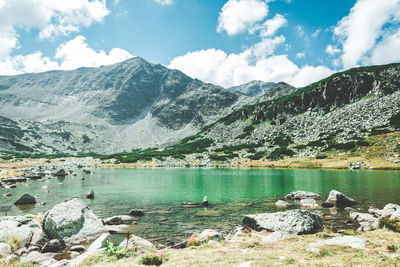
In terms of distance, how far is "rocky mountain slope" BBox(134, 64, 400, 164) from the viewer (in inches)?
4559

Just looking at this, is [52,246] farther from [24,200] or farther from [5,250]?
[24,200]

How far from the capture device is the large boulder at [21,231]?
16484 millimetres

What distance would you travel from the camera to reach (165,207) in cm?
3038

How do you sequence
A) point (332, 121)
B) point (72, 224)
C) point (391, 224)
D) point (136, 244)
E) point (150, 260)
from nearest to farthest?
1. point (150, 260)
2. point (136, 244)
3. point (391, 224)
4. point (72, 224)
5. point (332, 121)

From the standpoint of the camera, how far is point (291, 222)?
57.7 feet

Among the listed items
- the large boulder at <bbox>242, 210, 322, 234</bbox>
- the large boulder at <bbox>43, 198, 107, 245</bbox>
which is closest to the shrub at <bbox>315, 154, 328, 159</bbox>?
the large boulder at <bbox>242, 210, 322, 234</bbox>

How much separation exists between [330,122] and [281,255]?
15967cm

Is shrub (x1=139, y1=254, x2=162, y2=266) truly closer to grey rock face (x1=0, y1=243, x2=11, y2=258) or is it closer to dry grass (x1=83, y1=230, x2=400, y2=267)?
dry grass (x1=83, y1=230, x2=400, y2=267)

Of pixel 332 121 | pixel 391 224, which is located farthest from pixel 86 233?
pixel 332 121

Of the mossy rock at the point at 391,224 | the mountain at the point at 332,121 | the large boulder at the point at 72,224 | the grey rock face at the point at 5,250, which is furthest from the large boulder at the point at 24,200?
the mountain at the point at 332,121

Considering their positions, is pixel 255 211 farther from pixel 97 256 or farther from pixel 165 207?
pixel 97 256

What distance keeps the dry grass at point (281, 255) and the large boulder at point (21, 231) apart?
8.66m

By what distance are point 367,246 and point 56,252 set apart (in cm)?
1841

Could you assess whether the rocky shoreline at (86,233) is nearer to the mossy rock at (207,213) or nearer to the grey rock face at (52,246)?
the grey rock face at (52,246)
